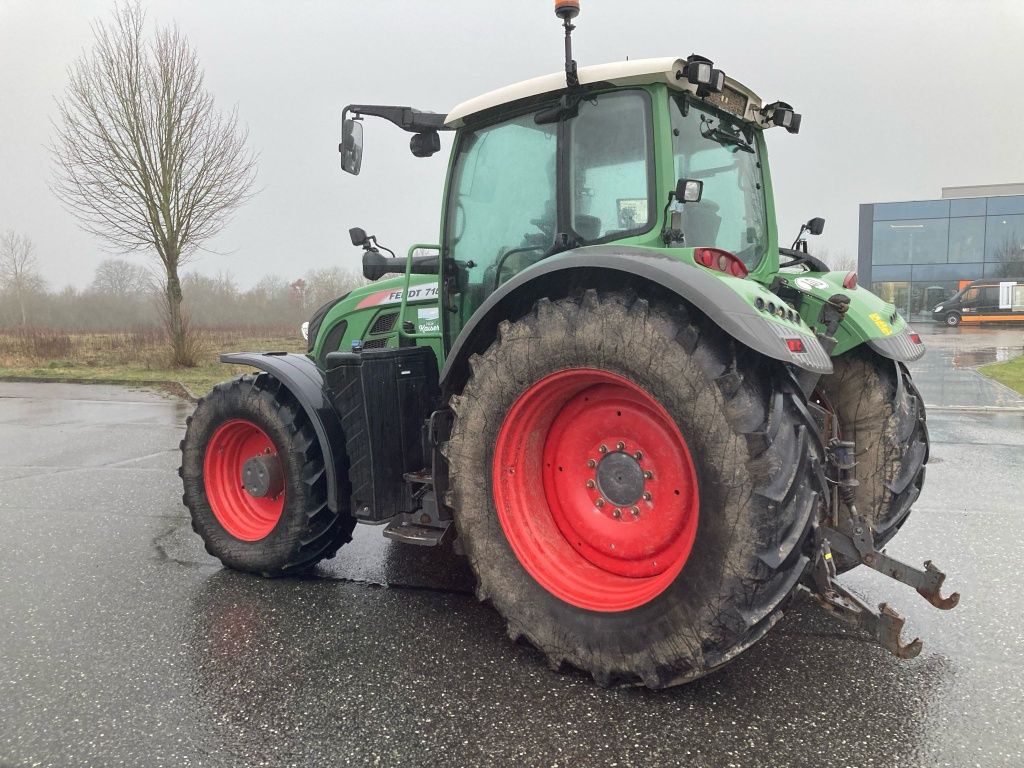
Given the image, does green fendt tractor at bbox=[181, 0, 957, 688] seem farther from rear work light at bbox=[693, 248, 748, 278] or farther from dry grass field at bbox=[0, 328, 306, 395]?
dry grass field at bbox=[0, 328, 306, 395]

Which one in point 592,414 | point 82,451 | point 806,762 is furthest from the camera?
point 82,451

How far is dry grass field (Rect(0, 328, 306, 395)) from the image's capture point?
1475 cm

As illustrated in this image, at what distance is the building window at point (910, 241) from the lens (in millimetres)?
35469

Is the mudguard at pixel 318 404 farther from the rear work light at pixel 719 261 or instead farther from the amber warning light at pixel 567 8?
the amber warning light at pixel 567 8

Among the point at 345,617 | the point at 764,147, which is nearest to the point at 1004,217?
the point at 764,147

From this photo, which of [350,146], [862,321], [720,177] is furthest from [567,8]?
[862,321]

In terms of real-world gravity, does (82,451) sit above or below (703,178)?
below

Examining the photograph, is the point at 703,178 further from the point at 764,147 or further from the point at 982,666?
the point at 982,666

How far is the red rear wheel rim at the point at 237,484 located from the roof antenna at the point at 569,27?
238 cm

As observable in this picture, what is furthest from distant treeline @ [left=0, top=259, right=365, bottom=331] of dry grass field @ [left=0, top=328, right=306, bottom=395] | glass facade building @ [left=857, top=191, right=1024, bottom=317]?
glass facade building @ [left=857, top=191, right=1024, bottom=317]

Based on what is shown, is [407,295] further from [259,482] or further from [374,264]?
[259,482]

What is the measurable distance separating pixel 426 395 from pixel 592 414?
1.03 meters

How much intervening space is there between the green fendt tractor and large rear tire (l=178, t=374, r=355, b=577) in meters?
0.02

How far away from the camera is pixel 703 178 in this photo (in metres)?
3.26
